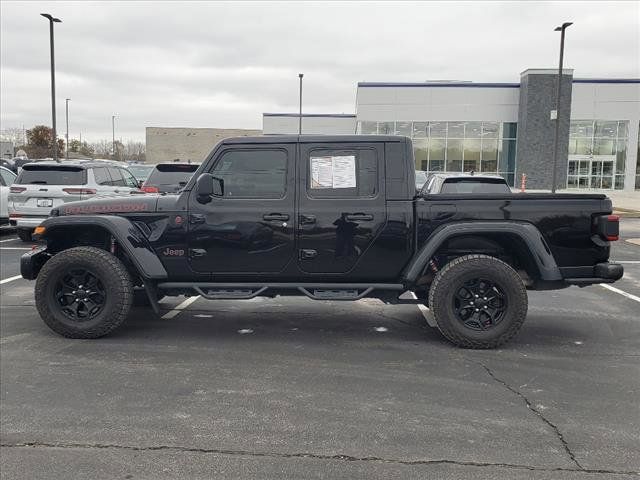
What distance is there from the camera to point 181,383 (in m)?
4.69

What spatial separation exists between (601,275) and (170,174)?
965 cm

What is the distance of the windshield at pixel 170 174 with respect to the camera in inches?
514

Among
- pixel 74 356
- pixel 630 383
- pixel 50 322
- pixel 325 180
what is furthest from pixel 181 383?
pixel 630 383

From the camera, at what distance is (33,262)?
6.12 meters

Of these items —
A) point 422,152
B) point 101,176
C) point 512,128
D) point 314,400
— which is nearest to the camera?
point 314,400

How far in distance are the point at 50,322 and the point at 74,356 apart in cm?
69

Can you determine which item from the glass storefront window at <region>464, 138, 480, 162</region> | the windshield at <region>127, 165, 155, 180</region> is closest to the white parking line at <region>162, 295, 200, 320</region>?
the windshield at <region>127, 165, 155, 180</region>

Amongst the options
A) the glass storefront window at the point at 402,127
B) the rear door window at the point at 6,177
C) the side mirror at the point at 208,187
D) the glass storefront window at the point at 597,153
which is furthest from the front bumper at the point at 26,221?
the glass storefront window at the point at 597,153

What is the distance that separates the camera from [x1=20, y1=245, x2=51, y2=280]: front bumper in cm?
609

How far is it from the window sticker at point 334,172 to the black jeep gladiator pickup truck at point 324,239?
0.03 ft

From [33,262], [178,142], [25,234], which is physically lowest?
[25,234]

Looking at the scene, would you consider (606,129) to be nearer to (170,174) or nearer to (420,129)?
(420,129)

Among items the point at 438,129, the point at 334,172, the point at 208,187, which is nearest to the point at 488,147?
the point at 438,129

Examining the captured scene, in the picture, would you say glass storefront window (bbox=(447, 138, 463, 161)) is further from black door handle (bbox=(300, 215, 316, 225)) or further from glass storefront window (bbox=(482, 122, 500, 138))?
black door handle (bbox=(300, 215, 316, 225))
